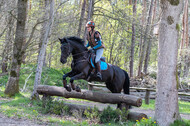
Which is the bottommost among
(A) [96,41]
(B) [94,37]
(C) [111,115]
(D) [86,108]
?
(C) [111,115]

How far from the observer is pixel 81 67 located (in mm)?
7422

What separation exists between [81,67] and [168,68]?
A: 2.89 metres

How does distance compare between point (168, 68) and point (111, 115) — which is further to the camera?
point (111, 115)

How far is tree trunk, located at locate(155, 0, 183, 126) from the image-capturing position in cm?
619

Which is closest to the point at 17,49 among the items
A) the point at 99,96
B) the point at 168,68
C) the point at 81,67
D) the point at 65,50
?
the point at 65,50

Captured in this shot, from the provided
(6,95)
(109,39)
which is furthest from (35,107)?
(109,39)

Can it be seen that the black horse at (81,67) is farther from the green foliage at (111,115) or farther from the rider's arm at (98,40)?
the green foliage at (111,115)

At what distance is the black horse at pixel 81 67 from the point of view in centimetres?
720

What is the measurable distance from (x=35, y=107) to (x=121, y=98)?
3828 mm

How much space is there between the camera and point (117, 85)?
8.34 meters

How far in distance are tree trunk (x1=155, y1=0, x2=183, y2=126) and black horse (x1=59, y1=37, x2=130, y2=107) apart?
227cm

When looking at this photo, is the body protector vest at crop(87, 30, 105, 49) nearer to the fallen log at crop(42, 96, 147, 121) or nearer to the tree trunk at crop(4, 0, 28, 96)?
the fallen log at crop(42, 96, 147, 121)

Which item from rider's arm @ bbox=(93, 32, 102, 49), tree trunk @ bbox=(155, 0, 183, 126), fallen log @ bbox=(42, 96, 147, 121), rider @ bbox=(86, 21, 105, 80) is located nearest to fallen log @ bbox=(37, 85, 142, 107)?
fallen log @ bbox=(42, 96, 147, 121)

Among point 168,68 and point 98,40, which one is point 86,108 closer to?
point 98,40
